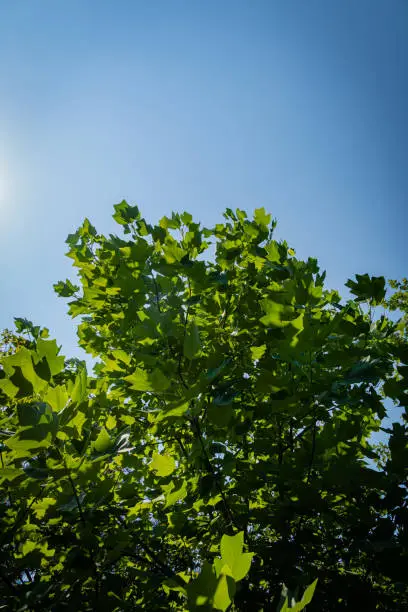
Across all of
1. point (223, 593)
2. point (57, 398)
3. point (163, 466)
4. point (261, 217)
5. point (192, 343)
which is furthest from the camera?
point (261, 217)

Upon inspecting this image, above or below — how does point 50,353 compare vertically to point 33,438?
above

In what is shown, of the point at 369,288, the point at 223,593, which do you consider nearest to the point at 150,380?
the point at 223,593

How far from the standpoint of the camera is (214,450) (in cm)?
197

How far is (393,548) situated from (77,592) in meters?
1.34

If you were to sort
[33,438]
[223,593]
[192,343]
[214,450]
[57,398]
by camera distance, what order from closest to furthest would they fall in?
[223,593] < [33,438] < [57,398] < [192,343] < [214,450]

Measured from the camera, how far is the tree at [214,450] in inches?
51.1

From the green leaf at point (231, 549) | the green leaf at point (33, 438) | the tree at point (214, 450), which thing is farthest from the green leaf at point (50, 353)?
the green leaf at point (231, 549)

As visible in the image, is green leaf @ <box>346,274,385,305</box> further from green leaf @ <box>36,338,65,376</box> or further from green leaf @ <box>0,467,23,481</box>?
green leaf @ <box>0,467,23,481</box>

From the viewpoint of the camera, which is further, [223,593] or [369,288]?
[369,288]

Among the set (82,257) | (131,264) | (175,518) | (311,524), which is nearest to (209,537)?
(175,518)

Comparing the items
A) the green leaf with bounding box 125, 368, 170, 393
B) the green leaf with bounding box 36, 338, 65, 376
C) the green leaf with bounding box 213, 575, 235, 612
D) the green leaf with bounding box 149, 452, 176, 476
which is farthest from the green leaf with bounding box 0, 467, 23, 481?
the green leaf with bounding box 213, 575, 235, 612

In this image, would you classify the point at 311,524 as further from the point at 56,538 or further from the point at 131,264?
the point at 131,264

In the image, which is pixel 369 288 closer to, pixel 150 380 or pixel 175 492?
pixel 150 380

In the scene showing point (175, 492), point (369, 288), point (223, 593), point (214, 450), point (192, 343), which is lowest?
point (223, 593)
